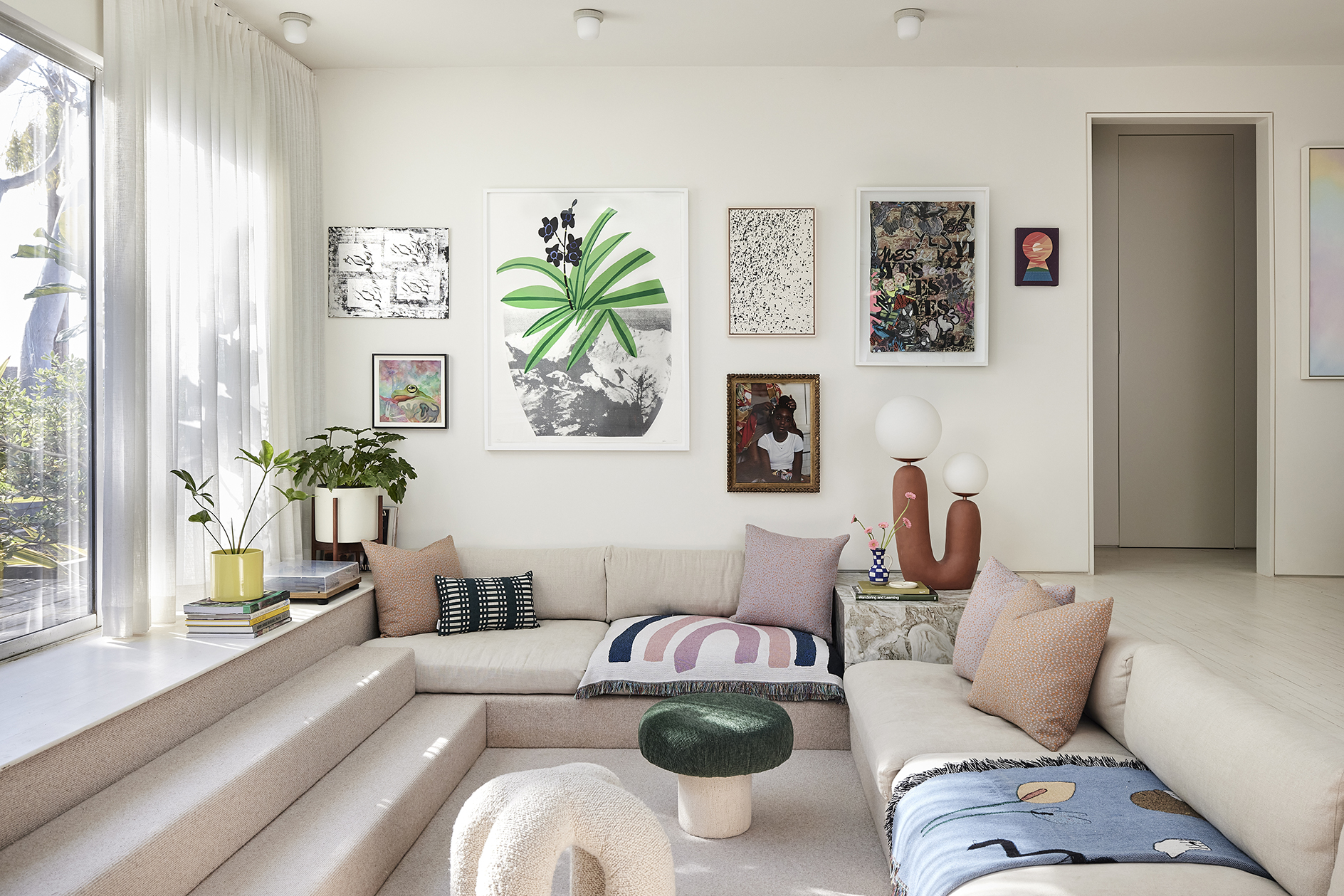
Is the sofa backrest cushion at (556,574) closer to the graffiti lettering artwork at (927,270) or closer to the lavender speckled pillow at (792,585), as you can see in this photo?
the lavender speckled pillow at (792,585)

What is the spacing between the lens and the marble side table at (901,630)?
3.21 meters

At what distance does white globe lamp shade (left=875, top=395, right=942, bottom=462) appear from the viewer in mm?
3598

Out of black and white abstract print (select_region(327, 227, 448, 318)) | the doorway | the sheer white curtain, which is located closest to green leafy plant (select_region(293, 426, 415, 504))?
the sheer white curtain

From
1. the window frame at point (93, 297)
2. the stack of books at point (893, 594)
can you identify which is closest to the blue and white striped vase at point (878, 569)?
the stack of books at point (893, 594)

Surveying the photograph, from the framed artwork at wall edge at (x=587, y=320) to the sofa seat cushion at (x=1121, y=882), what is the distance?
2707 millimetres

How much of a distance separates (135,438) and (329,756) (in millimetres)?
1242

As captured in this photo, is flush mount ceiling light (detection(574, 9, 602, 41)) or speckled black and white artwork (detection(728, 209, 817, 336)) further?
speckled black and white artwork (detection(728, 209, 817, 336))

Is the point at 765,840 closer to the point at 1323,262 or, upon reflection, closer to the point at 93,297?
the point at 93,297

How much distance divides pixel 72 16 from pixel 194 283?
893mm

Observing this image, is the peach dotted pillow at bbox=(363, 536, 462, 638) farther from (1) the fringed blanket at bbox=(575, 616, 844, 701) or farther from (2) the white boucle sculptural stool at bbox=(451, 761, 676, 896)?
(2) the white boucle sculptural stool at bbox=(451, 761, 676, 896)

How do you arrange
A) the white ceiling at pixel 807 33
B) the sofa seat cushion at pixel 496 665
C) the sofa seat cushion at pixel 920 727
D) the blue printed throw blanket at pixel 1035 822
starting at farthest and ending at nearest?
the white ceiling at pixel 807 33
the sofa seat cushion at pixel 496 665
the sofa seat cushion at pixel 920 727
the blue printed throw blanket at pixel 1035 822

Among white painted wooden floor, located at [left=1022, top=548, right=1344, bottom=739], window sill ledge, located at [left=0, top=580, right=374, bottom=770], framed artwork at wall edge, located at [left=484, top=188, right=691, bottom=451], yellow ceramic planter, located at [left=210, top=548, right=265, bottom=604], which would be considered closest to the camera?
window sill ledge, located at [left=0, top=580, right=374, bottom=770]

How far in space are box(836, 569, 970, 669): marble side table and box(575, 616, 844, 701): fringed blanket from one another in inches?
6.0

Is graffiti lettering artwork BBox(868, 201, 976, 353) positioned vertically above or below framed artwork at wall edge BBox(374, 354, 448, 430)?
above
